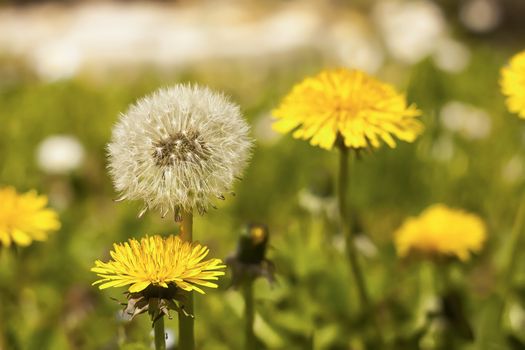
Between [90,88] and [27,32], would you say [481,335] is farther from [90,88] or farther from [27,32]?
[27,32]

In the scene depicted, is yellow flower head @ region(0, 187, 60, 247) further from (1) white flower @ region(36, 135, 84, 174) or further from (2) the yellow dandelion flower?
(1) white flower @ region(36, 135, 84, 174)

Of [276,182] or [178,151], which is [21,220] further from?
[276,182]

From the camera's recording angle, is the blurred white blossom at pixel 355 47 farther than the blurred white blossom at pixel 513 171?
Yes

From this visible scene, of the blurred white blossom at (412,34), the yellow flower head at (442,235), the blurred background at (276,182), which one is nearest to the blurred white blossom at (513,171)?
the blurred background at (276,182)

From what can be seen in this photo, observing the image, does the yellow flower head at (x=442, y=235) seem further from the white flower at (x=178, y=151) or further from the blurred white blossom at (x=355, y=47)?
the blurred white blossom at (x=355, y=47)

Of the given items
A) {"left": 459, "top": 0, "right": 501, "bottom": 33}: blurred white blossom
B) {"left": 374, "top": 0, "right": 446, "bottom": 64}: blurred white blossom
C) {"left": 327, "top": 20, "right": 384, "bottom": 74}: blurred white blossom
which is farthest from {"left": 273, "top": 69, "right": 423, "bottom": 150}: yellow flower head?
{"left": 459, "top": 0, "right": 501, "bottom": 33}: blurred white blossom

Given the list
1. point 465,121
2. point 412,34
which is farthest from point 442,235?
point 412,34
